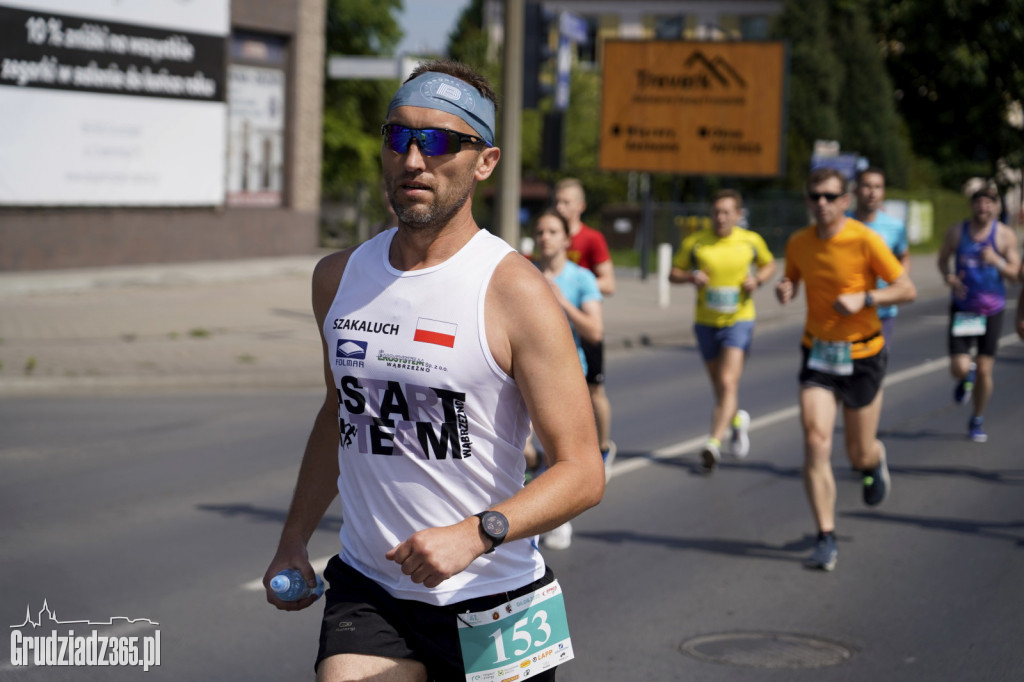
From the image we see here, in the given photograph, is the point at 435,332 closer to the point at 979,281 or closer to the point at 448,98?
the point at 448,98

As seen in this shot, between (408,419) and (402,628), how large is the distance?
48 cm

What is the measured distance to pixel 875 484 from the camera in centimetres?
756

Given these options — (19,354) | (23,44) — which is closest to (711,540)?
(19,354)

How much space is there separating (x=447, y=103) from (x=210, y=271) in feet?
72.2

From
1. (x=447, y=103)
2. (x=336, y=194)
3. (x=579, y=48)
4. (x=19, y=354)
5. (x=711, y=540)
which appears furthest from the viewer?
(x=579, y=48)

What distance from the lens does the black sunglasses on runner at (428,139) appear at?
280 cm

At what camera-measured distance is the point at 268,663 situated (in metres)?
5.08

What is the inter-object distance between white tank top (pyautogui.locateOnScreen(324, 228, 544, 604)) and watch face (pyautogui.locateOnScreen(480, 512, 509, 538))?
0.81ft

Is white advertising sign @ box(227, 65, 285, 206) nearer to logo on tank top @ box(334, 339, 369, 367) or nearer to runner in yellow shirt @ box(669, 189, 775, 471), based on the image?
runner in yellow shirt @ box(669, 189, 775, 471)

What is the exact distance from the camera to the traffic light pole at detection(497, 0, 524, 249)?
46.2ft

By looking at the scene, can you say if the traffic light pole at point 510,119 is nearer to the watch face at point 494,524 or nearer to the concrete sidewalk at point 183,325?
the concrete sidewalk at point 183,325

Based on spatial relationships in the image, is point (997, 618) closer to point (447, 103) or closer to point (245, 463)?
point (447, 103)

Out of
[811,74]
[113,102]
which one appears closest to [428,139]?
[113,102]

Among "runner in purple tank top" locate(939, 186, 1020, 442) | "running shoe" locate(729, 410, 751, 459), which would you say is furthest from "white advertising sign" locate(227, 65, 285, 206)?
"running shoe" locate(729, 410, 751, 459)
